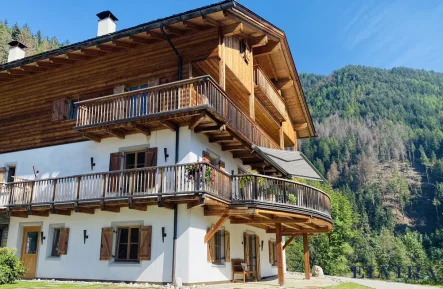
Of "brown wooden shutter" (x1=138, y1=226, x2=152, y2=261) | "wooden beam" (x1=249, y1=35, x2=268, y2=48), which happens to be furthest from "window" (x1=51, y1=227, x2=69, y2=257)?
"wooden beam" (x1=249, y1=35, x2=268, y2=48)

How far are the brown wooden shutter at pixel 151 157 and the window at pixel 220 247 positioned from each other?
12.7 feet

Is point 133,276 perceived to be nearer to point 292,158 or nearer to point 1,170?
point 292,158

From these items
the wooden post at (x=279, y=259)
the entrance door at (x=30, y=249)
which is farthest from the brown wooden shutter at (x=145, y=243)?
the entrance door at (x=30, y=249)

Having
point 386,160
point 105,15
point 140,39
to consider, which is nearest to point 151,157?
point 140,39

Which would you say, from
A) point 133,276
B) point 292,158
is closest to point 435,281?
point 292,158

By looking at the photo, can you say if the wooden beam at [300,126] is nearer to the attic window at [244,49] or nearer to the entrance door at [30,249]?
the attic window at [244,49]

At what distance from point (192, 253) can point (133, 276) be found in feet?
8.40

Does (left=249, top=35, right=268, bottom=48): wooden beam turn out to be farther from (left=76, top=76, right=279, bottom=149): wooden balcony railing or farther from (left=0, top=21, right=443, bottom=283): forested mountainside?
(left=0, top=21, right=443, bottom=283): forested mountainside

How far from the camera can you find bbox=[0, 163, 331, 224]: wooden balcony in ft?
48.3

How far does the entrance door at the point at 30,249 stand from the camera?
1806cm

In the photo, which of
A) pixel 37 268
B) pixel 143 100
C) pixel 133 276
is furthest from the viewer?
pixel 37 268

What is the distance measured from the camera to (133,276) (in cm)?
1560

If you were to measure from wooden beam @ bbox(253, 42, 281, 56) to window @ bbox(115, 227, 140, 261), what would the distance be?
1143 centimetres

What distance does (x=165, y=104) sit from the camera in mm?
15984
